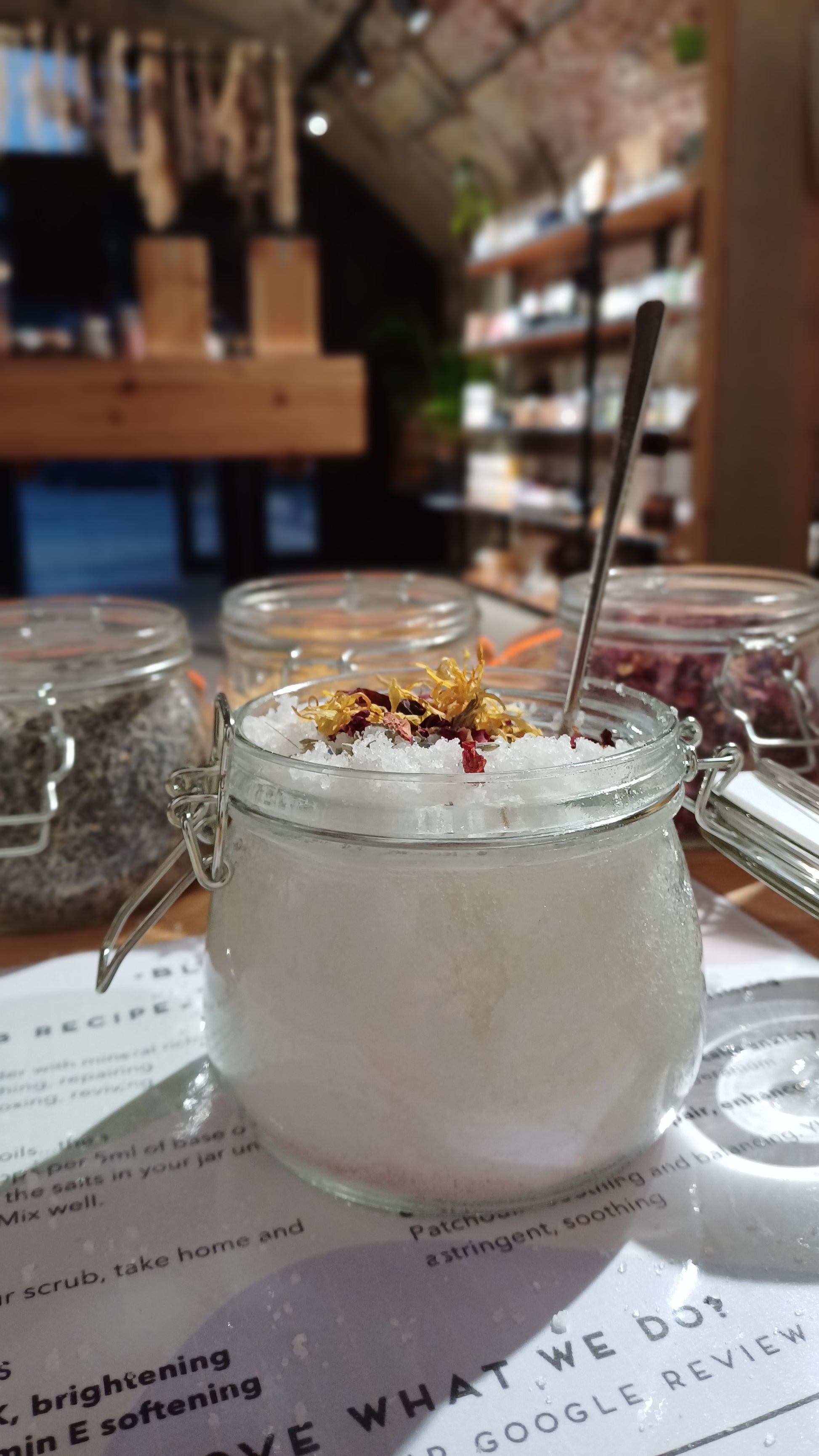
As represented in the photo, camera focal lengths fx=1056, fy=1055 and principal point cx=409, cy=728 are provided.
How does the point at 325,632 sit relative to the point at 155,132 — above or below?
below

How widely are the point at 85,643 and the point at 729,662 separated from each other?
1.40 feet

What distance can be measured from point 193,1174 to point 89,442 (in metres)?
1.88

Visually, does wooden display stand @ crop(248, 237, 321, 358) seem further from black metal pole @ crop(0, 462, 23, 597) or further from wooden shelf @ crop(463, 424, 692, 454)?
black metal pole @ crop(0, 462, 23, 597)

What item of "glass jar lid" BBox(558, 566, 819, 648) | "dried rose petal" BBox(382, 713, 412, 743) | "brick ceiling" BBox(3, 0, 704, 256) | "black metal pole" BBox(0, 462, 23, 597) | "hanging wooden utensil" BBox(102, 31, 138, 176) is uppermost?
"brick ceiling" BBox(3, 0, 704, 256)

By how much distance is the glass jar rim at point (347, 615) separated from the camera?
2.49 ft

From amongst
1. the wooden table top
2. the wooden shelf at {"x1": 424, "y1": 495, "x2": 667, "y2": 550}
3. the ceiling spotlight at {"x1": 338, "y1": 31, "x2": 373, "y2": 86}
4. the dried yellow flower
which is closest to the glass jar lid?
the wooden table top

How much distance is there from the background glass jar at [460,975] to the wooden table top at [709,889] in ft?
0.72

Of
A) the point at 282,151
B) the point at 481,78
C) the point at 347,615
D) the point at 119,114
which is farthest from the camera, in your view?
the point at 481,78

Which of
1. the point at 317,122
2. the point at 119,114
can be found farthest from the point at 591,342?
the point at 317,122

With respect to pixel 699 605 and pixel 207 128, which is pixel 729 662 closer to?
pixel 699 605

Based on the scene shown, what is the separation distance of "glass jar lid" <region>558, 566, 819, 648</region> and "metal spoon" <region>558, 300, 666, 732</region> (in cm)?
22

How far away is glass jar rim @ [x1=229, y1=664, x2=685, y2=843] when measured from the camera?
356 millimetres

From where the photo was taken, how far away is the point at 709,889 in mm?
675

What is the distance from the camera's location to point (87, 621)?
751 millimetres
